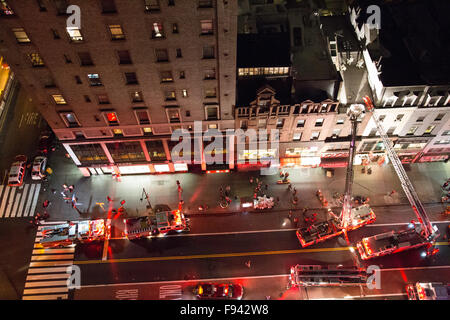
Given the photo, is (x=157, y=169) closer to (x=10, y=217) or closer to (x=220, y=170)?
(x=220, y=170)

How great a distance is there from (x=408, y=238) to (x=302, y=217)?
53.2 ft

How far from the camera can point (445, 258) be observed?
172 feet

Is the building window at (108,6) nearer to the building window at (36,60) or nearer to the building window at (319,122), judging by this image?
the building window at (36,60)

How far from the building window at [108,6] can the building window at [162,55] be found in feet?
22.9

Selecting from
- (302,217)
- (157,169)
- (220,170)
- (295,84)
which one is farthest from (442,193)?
(157,169)

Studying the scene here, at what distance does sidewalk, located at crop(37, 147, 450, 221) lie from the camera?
194ft

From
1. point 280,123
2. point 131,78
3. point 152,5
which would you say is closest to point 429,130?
point 280,123

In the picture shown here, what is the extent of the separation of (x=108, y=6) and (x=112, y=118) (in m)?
18.9

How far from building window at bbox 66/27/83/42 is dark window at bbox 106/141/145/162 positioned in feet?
64.9

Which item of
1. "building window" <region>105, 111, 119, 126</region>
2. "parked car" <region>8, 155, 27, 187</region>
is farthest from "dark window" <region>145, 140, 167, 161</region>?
"parked car" <region>8, 155, 27, 187</region>

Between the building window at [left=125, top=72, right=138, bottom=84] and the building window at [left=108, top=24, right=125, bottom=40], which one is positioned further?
the building window at [left=125, top=72, right=138, bottom=84]

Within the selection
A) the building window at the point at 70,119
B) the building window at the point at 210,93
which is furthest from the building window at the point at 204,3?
the building window at the point at 70,119

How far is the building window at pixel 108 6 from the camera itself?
36.8 metres

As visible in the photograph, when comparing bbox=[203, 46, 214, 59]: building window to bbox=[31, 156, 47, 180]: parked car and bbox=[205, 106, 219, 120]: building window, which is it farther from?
bbox=[31, 156, 47, 180]: parked car
